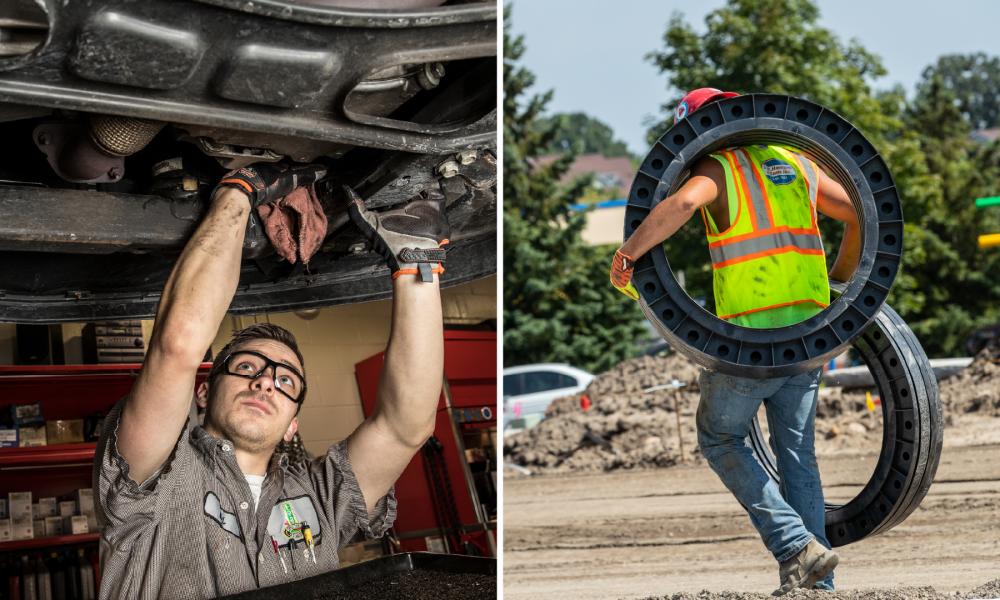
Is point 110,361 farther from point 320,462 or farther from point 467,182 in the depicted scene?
point 467,182

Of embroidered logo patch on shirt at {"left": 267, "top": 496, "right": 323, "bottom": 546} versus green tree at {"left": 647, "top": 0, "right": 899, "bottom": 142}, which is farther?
green tree at {"left": 647, "top": 0, "right": 899, "bottom": 142}

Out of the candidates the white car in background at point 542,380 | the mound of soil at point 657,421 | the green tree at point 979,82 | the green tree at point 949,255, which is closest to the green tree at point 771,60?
the green tree at point 949,255

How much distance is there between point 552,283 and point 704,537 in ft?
36.3

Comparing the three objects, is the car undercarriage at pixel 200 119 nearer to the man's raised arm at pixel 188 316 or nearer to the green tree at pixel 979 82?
the man's raised arm at pixel 188 316

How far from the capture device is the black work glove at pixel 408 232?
2975mm

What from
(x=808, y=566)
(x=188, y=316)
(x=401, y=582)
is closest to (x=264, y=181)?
(x=188, y=316)

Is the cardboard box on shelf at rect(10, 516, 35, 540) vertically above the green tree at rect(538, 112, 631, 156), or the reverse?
the green tree at rect(538, 112, 631, 156)

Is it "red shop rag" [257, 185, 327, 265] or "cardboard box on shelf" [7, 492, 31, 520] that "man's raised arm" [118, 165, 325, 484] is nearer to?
"red shop rag" [257, 185, 327, 265]

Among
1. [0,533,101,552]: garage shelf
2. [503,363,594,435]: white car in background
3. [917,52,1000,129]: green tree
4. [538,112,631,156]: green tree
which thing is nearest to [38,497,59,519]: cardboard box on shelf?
[0,533,101,552]: garage shelf

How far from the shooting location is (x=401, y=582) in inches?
111

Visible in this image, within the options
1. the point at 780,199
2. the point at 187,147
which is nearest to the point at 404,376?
the point at 187,147

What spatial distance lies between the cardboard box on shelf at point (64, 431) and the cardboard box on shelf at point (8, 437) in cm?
22

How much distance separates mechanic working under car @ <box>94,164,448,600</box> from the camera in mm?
2631

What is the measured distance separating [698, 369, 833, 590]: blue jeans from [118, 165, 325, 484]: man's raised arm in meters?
1.42
